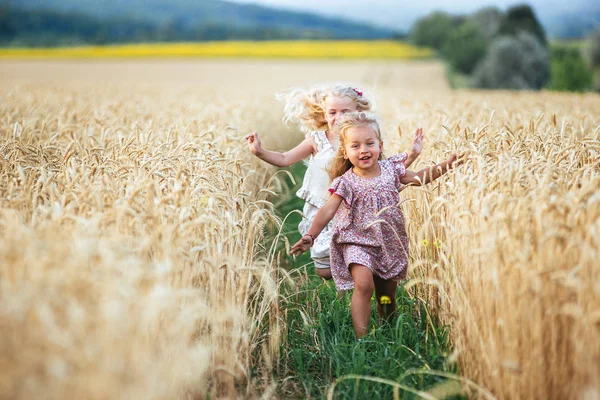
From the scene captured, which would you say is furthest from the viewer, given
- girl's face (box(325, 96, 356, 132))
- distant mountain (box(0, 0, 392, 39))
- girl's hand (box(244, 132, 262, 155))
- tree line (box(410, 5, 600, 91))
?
distant mountain (box(0, 0, 392, 39))

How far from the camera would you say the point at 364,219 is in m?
3.88

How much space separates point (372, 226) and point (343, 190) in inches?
12.2

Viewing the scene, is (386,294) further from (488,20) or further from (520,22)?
(488,20)

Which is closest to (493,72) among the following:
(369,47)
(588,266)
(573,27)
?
(369,47)

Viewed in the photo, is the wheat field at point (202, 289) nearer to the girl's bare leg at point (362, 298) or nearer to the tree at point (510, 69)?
the girl's bare leg at point (362, 298)

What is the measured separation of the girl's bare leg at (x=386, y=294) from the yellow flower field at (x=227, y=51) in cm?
5577

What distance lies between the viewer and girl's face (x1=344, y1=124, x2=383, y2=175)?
384cm

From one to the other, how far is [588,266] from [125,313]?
6.44 feet

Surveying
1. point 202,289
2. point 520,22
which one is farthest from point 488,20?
point 202,289

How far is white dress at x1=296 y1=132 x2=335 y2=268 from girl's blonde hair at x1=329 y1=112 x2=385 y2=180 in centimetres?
65

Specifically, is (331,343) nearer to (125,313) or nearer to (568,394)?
(568,394)

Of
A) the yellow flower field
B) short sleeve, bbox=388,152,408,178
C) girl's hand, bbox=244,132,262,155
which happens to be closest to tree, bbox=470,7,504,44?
the yellow flower field

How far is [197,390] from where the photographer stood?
2.96 m

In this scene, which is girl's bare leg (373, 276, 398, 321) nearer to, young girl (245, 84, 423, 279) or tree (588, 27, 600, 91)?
young girl (245, 84, 423, 279)
